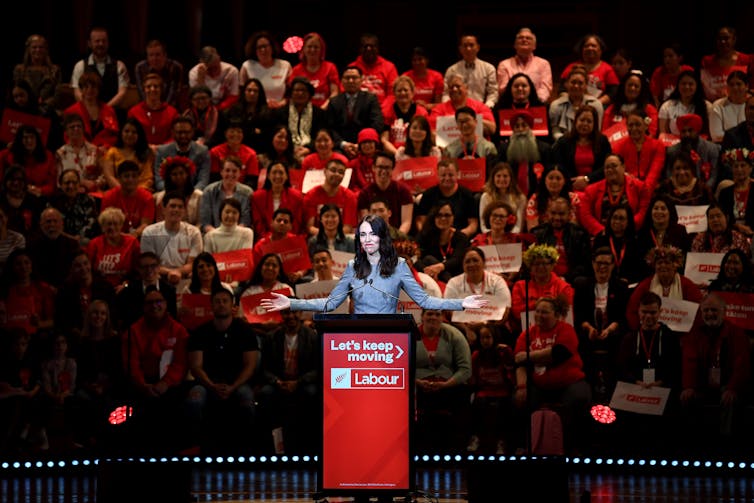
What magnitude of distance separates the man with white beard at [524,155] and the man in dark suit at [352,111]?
1.58 m

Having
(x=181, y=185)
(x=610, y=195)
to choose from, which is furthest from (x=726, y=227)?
(x=181, y=185)

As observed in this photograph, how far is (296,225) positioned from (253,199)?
480 millimetres

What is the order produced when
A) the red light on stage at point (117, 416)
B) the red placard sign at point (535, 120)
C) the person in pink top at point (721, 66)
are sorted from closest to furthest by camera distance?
the red light on stage at point (117, 416), the red placard sign at point (535, 120), the person in pink top at point (721, 66)

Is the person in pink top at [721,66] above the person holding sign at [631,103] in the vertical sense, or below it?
above

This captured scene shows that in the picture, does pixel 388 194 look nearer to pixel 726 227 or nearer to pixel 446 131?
pixel 446 131

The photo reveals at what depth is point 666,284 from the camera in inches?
398

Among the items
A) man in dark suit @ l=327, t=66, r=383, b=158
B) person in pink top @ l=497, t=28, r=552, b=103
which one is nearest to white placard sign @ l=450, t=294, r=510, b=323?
man in dark suit @ l=327, t=66, r=383, b=158

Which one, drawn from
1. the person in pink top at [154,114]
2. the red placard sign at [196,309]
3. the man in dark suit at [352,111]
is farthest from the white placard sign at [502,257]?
the person in pink top at [154,114]

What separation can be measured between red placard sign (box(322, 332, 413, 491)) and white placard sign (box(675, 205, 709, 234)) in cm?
502

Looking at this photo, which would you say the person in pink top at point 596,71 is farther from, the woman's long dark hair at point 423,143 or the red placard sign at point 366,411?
the red placard sign at point 366,411

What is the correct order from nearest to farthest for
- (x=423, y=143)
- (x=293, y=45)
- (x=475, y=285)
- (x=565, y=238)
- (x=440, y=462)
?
(x=440, y=462), (x=475, y=285), (x=565, y=238), (x=423, y=143), (x=293, y=45)

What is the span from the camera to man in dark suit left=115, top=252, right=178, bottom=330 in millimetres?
10211

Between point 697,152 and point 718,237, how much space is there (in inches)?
61.4

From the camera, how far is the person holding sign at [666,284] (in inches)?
395
